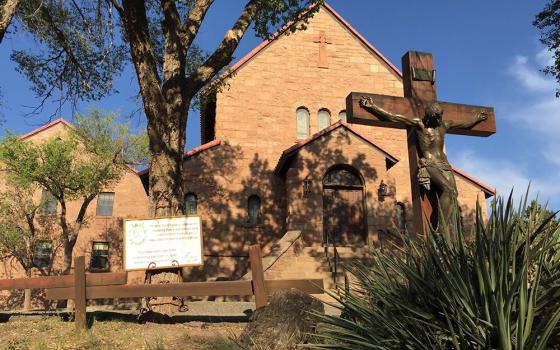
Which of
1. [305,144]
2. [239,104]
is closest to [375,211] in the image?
[305,144]

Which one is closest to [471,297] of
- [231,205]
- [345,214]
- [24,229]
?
[345,214]

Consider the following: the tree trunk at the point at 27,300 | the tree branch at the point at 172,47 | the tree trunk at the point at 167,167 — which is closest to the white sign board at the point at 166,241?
the tree trunk at the point at 167,167

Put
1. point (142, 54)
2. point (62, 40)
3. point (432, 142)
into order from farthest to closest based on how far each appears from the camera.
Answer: point (62, 40)
point (142, 54)
point (432, 142)

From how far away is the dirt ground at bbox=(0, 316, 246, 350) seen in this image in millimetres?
6254

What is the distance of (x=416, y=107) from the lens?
664 cm

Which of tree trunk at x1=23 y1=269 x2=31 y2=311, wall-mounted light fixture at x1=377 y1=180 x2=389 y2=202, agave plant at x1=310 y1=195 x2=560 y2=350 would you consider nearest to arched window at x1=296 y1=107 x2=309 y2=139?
wall-mounted light fixture at x1=377 y1=180 x2=389 y2=202

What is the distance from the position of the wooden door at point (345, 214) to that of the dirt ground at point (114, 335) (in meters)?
10.2

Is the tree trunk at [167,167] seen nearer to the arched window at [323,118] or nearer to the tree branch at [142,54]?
the tree branch at [142,54]

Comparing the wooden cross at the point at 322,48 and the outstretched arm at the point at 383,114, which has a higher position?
the wooden cross at the point at 322,48

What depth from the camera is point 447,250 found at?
284cm

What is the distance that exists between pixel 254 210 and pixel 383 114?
1417 centimetres

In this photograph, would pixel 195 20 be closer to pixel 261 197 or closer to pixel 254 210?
pixel 261 197

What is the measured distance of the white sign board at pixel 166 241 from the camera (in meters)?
8.15

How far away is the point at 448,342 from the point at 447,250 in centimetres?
53
